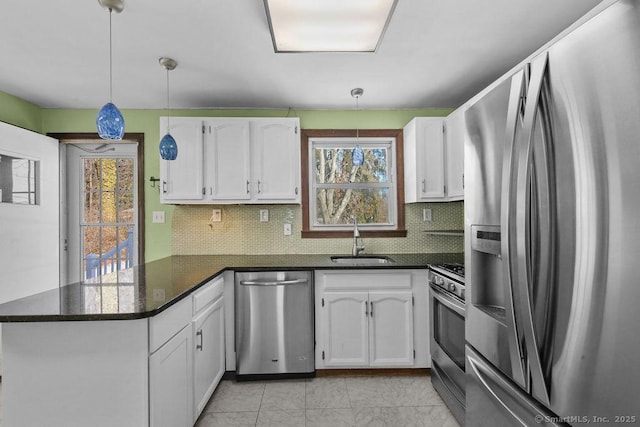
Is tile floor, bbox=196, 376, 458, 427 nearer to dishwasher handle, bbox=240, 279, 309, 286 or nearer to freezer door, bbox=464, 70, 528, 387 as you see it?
dishwasher handle, bbox=240, 279, 309, 286

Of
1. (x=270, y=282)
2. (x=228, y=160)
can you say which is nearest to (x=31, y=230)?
(x=228, y=160)

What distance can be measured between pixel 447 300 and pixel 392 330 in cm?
57

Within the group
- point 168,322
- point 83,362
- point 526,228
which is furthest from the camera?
point 168,322

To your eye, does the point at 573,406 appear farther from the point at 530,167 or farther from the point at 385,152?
the point at 385,152

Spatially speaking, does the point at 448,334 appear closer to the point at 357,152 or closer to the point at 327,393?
the point at 327,393

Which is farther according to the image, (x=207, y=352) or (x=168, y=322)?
(x=207, y=352)

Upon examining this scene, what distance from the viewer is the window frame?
327 centimetres

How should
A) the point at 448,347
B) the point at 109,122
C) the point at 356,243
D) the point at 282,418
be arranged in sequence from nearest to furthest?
1. the point at 109,122
2. the point at 282,418
3. the point at 448,347
4. the point at 356,243

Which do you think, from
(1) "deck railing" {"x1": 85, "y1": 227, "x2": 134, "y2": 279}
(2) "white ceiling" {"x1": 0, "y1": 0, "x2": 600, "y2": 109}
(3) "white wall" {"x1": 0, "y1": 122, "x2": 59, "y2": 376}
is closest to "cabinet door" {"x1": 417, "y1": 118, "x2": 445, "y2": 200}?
(2) "white ceiling" {"x1": 0, "y1": 0, "x2": 600, "y2": 109}

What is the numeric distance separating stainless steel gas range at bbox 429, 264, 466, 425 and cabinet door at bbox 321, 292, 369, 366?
1.60ft

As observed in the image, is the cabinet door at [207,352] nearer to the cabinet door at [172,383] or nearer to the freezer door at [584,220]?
the cabinet door at [172,383]

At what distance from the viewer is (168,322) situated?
1532 mm

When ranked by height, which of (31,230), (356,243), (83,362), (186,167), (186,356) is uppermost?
(186,167)

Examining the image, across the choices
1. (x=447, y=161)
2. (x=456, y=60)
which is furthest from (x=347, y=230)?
(x=456, y=60)
